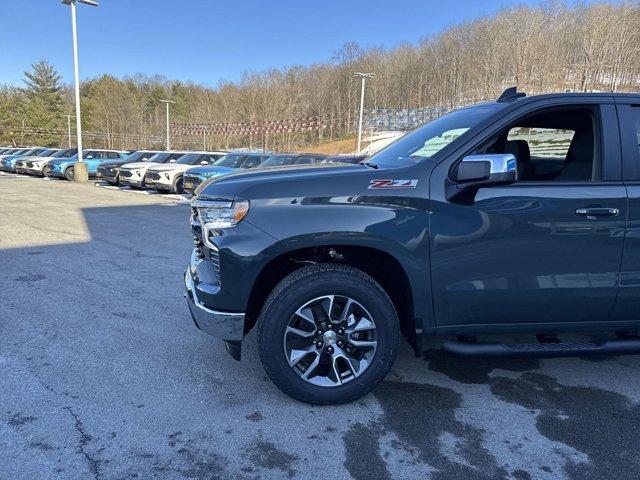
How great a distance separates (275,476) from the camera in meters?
2.35

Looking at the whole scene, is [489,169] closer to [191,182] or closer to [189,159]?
[191,182]

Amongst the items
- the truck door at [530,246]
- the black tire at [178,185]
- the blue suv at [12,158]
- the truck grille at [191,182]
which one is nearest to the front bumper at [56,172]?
the blue suv at [12,158]

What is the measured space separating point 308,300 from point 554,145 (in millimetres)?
2617

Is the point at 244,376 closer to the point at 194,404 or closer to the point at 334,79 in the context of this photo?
the point at 194,404

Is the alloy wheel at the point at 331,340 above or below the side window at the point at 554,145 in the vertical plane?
below

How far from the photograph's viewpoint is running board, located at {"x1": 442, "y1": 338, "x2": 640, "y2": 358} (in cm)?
296

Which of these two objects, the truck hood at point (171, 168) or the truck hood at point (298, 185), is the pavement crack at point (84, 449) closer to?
the truck hood at point (298, 185)

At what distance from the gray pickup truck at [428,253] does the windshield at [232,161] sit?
13007mm

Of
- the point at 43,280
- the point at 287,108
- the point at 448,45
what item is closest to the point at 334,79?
the point at 287,108

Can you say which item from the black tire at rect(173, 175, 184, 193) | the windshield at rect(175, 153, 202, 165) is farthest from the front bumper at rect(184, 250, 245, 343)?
the windshield at rect(175, 153, 202, 165)

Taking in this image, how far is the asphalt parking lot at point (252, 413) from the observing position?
7.97ft

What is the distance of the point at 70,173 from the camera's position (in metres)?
23.0

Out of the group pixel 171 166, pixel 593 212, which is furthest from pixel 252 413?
pixel 171 166

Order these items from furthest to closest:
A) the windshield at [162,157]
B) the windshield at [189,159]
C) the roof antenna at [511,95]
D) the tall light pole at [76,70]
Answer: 1. the tall light pole at [76,70]
2. the windshield at [162,157]
3. the windshield at [189,159]
4. the roof antenna at [511,95]
